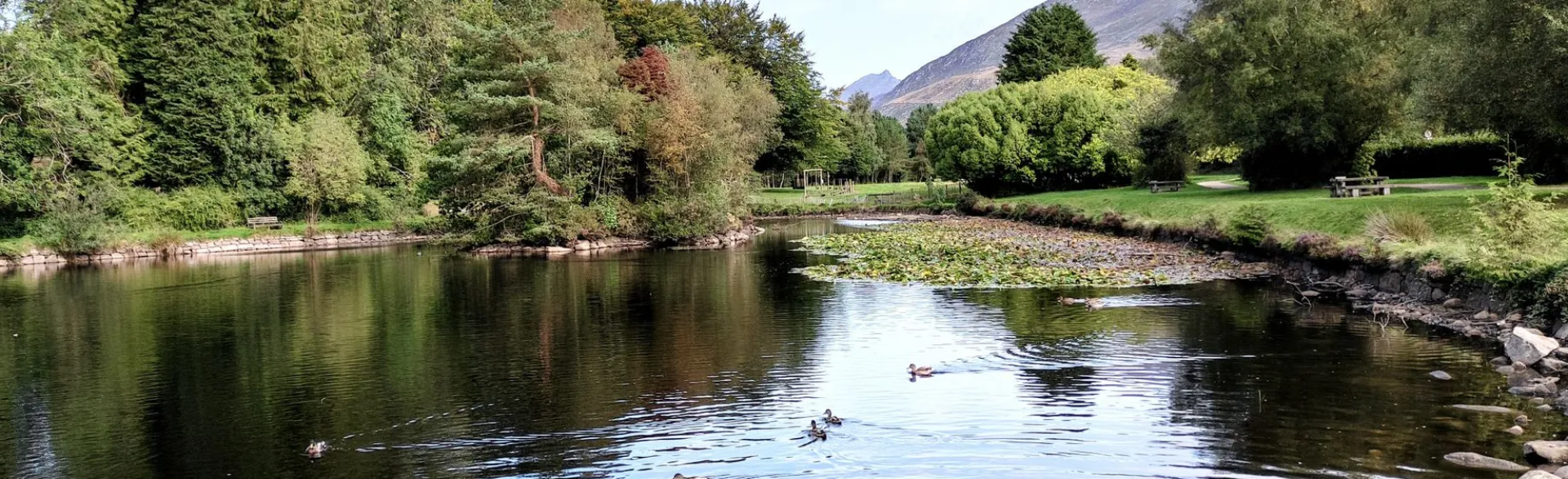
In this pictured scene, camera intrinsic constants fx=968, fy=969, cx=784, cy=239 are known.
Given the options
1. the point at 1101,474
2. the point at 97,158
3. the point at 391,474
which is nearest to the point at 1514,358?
the point at 1101,474

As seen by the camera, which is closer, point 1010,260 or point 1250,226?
point 1250,226

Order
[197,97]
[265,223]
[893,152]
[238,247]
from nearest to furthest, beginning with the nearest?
[238,247] → [197,97] → [265,223] → [893,152]

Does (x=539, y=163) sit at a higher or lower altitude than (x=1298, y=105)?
lower

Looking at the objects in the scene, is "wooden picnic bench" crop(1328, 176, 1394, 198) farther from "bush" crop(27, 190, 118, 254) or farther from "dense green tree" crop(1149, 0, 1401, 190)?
"bush" crop(27, 190, 118, 254)

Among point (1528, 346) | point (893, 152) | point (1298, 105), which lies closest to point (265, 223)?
point (1298, 105)

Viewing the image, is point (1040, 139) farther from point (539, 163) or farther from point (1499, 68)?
point (1499, 68)

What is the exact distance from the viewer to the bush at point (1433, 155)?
3509 cm

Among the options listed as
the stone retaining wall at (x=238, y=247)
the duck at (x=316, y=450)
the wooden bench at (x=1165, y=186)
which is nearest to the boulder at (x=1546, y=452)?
the duck at (x=316, y=450)

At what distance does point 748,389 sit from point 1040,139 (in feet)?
152

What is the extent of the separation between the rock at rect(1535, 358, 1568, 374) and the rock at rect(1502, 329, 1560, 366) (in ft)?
0.22

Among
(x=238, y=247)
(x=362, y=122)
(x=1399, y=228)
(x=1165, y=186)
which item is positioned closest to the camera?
(x=1399, y=228)

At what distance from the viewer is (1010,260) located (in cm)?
2755

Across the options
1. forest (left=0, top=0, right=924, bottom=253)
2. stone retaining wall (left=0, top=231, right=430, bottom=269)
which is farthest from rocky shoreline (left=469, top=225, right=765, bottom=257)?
stone retaining wall (left=0, top=231, right=430, bottom=269)

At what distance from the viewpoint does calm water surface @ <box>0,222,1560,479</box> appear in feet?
32.4
